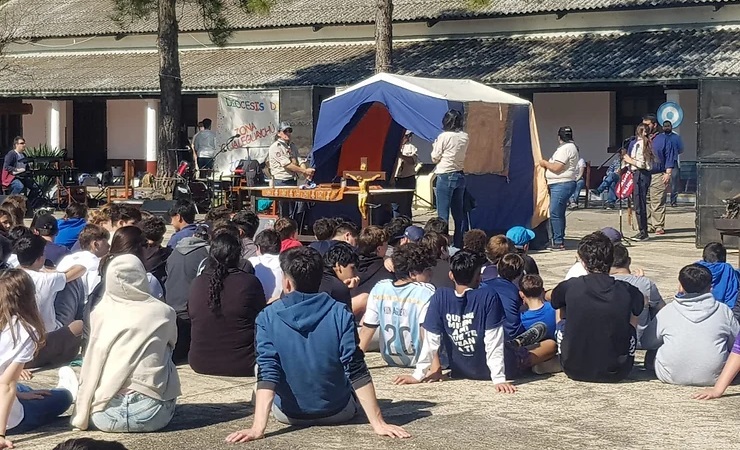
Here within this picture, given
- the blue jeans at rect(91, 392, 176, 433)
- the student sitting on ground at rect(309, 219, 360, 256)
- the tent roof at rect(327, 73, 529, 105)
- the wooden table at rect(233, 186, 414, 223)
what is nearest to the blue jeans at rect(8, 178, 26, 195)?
the wooden table at rect(233, 186, 414, 223)

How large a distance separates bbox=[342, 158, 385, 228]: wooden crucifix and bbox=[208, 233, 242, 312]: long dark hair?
6666 millimetres

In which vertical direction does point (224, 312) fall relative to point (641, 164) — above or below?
below

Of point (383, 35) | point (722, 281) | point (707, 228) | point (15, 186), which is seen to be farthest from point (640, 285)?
point (383, 35)

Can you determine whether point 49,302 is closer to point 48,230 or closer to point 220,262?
point 220,262

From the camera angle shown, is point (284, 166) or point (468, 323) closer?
point (468, 323)

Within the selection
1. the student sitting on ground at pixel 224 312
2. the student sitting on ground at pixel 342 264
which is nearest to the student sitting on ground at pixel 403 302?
the student sitting on ground at pixel 342 264

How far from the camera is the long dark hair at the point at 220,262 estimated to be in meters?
7.53

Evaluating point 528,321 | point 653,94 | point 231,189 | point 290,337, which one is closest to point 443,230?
point 528,321

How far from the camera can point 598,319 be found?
7363 mm

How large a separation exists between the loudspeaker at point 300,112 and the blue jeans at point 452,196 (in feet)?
31.6

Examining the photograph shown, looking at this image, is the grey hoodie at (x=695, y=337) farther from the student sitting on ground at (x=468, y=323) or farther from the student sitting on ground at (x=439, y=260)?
the student sitting on ground at (x=439, y=260)

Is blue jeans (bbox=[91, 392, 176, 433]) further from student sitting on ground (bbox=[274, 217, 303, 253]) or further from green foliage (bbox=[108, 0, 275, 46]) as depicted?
green foliage (bbox=[108, 0, 275, 46])

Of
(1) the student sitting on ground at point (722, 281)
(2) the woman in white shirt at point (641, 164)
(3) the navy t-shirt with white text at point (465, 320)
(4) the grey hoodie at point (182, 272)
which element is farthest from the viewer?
(2) the woman in white shirt at point (641, 164)

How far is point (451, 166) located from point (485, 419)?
7.36 metres
